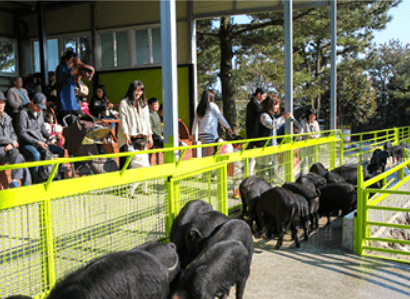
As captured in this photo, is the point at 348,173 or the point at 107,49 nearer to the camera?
the point at 348,173

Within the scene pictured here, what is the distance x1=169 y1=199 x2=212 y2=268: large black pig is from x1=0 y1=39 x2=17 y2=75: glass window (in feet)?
39.8

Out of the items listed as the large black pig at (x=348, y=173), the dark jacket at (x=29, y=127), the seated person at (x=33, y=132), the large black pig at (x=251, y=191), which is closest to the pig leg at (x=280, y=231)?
the large black pig at (x=251, y=191)

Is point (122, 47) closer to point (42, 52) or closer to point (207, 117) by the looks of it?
point (42, 52)

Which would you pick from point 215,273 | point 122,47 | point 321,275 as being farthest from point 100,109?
point 215,273

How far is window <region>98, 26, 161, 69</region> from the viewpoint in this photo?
43.5 feet

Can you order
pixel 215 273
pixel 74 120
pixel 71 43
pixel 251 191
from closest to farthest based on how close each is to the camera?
pixel 215 273, pixel 251 191, pixel 74 120, pixel 71 43

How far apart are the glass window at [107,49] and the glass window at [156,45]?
1.52m

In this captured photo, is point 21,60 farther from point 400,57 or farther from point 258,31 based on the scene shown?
point 400,57

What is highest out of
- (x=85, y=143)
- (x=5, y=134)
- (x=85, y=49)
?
(x=85, y=49)

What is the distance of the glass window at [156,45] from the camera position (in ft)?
43.3

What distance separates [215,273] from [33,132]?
13.9 ft

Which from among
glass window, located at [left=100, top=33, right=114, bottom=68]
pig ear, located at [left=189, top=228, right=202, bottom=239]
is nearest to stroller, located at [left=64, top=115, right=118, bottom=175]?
pig ear, located at [left=189, top=228, right=202, bottom=239]

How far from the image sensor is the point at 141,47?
13.4 meters

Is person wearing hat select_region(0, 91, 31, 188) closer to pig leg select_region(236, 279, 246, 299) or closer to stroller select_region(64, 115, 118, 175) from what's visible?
stroller select_region(64, 115, 118, 175)
